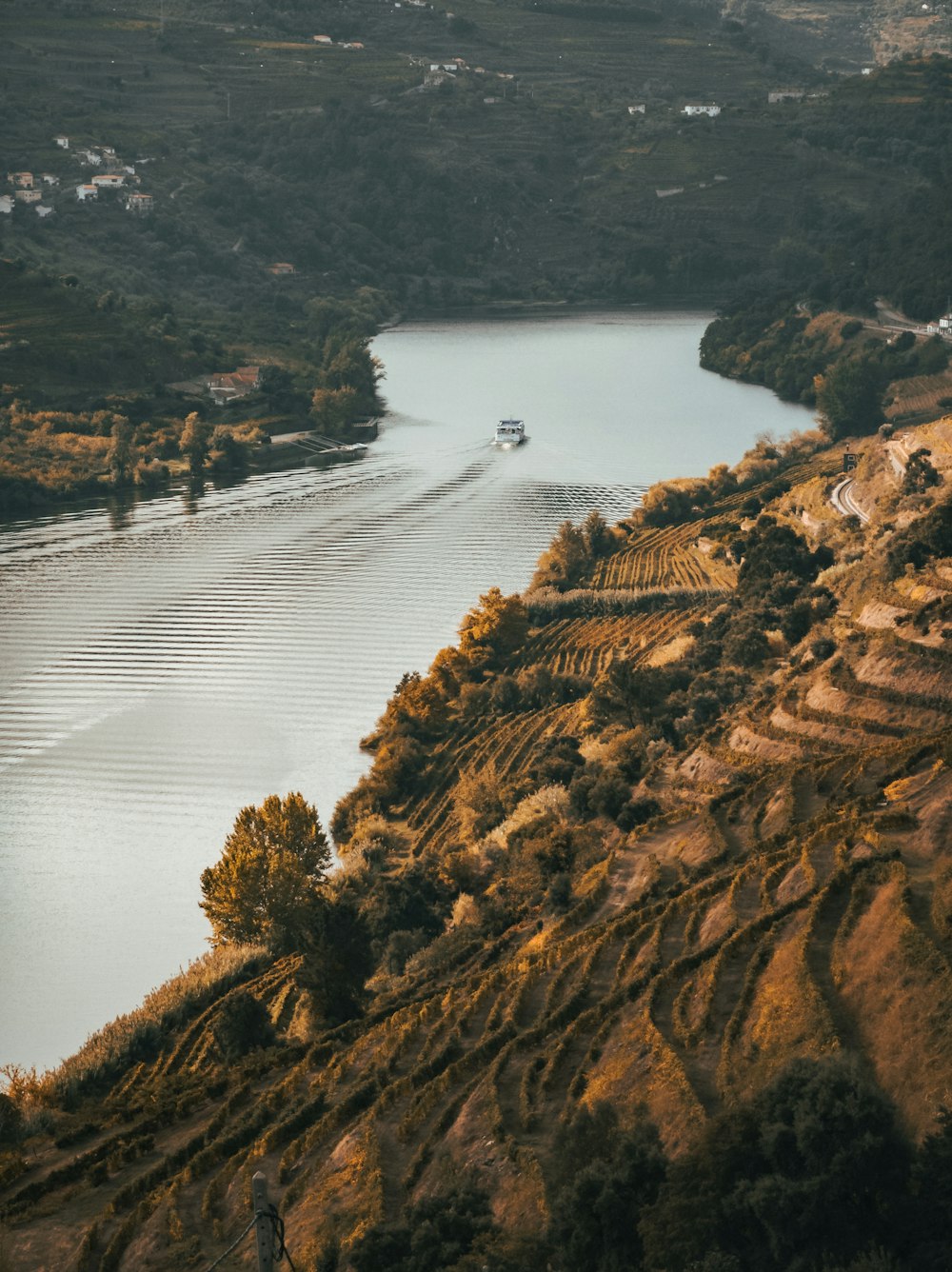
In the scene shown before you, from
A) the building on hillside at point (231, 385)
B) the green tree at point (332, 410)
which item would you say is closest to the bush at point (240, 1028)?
the green tree at point (332, 410)

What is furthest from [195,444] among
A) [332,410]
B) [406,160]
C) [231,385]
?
[406,160]

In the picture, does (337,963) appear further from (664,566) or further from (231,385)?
(231,385)

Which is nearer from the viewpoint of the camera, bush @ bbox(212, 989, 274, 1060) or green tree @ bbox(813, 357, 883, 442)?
→ bush @ bbox(212, 989, 274, 1060)

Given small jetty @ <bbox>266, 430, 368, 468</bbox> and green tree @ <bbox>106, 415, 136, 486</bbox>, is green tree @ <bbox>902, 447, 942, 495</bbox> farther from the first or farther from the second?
green tree @ <bbox>106, 415, 136, 486</bbox>

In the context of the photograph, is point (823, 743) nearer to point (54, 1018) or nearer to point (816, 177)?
point (54, 1018)

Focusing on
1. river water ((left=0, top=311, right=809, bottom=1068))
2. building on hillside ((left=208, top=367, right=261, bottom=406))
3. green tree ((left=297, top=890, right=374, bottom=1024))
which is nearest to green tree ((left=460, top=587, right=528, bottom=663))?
river water ((left=0, top=311, right=809, bottom=1068))

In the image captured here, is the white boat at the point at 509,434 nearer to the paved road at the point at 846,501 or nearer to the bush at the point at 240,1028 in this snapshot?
the paved road at the point at 846,501

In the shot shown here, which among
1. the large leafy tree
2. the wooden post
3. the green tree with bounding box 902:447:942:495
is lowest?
the large leafy tree
